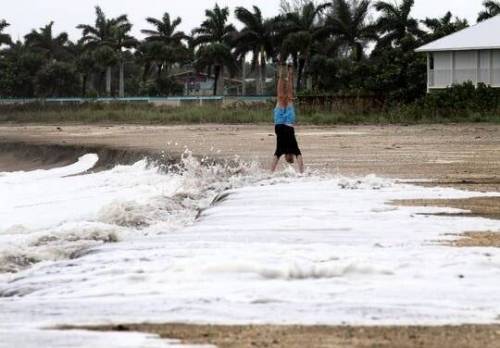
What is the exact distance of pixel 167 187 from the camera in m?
14.4

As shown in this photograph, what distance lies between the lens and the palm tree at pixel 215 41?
67.1 metres

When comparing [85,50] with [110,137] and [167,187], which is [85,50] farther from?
[167,187]

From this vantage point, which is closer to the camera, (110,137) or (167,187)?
(167,187)

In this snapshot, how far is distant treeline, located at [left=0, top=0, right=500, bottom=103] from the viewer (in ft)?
166

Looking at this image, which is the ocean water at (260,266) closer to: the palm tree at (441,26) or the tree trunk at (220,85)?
the palm tree at (441,26)

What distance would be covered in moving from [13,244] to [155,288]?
394 cm

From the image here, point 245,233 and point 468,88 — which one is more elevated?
point 468,88

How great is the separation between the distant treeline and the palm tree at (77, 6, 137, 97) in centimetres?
8

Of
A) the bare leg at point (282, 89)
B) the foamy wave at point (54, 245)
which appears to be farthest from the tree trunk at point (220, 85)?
the foamy wave at point (54, 245)

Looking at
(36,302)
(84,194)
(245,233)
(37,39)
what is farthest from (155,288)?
(37,39)

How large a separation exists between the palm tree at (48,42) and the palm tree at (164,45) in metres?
13.4

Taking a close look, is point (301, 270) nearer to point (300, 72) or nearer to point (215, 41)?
point (300, 72)

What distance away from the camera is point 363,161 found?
643 inches

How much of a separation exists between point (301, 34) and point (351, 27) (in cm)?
335
